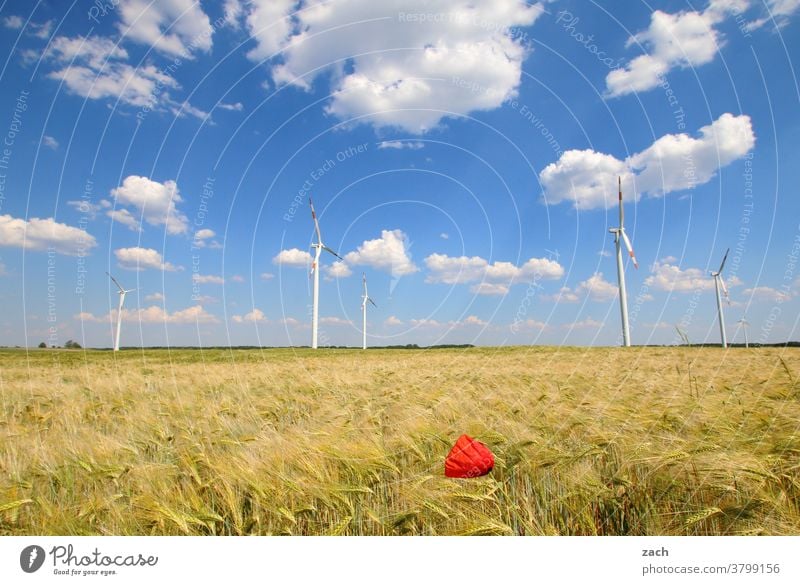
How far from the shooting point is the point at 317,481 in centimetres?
362

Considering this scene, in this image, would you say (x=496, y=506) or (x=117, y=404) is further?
(x=117, y=404)

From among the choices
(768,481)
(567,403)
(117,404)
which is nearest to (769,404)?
(567,403)

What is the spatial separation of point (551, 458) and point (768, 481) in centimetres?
158

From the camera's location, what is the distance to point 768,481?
10.8 ft

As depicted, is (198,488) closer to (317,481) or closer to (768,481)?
(317,481)

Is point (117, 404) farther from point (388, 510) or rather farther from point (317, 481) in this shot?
point (388, 510)
